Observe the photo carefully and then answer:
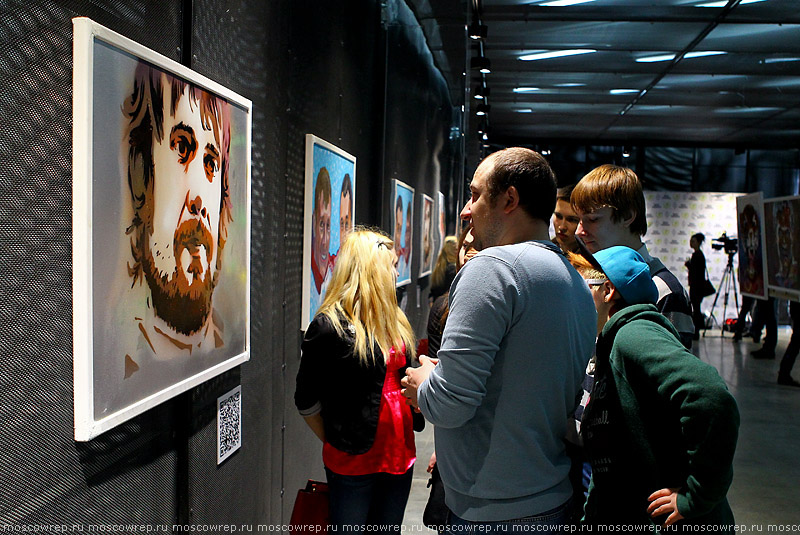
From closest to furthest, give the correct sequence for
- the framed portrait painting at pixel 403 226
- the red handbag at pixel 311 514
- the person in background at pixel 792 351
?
the red handbag at pixel 311 514, the framed portrait painting at pixel 403 226, the person in background at pixel 792 351

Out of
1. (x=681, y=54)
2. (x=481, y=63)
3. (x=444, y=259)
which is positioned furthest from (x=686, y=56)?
(x=444, y=259)

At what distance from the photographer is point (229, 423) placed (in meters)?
2.26

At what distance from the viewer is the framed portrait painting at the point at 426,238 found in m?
5.99

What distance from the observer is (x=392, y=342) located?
8.41 ft

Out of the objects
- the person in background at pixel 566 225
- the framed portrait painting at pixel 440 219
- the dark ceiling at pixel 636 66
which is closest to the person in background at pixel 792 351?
the dark ceiling at pixel 636 66

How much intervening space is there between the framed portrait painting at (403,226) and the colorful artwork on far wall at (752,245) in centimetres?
454

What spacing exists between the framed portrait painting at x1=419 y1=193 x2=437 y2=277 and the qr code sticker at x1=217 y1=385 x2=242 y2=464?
12.2ft

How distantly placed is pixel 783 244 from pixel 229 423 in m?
6.78

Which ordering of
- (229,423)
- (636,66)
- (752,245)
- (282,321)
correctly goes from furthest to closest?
(636,66) → (752,245) → (282,321) → (229,423)

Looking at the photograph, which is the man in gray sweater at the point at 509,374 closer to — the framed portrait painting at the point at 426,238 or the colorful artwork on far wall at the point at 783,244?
the framed portrait painting at the point at 426,238

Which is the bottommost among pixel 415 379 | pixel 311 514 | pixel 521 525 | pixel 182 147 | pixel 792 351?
pixel 792 351

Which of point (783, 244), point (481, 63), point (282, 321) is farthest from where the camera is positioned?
point (481, 63)

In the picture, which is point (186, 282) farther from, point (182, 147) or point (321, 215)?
point (321, 215)

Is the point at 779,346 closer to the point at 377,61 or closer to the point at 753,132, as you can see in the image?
the point at 753,132
